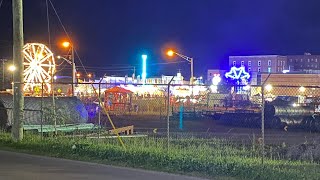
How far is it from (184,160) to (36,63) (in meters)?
27.1

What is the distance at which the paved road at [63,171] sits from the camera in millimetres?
11648

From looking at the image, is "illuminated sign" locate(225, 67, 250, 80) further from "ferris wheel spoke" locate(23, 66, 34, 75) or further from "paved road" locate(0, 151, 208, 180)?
"paved road" locate(0, 151, 208, 180)

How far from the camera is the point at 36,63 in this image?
124 feet

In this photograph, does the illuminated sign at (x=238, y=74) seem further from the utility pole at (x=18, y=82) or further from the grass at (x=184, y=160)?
the grass at (x=184, y=160)

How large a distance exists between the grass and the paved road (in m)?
0.61

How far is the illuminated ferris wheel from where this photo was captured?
3772cm

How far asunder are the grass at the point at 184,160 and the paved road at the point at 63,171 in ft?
2.01

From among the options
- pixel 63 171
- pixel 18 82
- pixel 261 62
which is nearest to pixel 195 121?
pixel 18 82

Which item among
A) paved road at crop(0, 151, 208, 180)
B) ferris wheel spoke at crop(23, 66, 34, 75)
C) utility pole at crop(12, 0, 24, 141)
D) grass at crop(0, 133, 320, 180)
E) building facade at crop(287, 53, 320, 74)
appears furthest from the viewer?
building facade at crop(287, 53, 320, 74)

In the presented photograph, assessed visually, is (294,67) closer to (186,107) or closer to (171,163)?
(186,107)


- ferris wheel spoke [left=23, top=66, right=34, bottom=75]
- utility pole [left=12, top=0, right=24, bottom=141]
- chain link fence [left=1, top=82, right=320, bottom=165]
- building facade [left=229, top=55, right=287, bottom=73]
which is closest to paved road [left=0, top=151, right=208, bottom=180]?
chain link fence [left=1, top=82, right=320, bottom=165]

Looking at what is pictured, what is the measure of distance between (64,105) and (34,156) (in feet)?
36.2

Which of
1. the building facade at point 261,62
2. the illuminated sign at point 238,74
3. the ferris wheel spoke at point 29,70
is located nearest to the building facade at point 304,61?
the building facade at point 261,62

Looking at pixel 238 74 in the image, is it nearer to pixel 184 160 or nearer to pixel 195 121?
pixel 195 121
